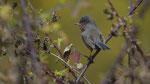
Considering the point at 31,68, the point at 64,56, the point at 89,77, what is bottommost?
the point at 89,77

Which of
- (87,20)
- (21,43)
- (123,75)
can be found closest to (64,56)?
(21,43)

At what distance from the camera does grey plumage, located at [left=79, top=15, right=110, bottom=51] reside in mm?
2650

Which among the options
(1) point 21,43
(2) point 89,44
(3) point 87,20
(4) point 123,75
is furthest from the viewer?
(3) point 87,20

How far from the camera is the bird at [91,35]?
2.64 metres

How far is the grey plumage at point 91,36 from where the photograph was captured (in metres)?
2.65

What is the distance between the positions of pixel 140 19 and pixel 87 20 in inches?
91.0

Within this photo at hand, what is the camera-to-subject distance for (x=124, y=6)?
16.8ft

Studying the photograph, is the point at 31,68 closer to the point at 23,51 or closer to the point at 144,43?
the point at 23,51

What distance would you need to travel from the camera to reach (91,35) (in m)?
2.84

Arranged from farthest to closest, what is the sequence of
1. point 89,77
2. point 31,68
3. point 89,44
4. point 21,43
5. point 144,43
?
point 89,77 < point 89,44 < point 21,43 < point 144,43 < point 31,68

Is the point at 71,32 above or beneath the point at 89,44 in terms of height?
beneath

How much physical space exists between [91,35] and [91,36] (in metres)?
0.02

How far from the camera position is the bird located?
2.64 meters

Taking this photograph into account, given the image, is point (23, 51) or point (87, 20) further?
point (87, 20)
